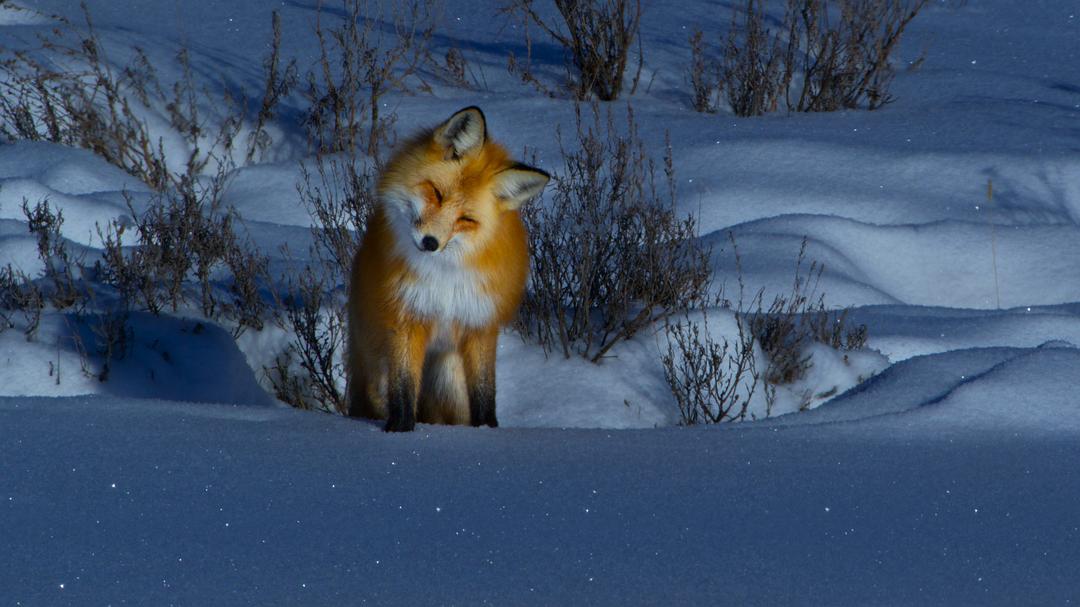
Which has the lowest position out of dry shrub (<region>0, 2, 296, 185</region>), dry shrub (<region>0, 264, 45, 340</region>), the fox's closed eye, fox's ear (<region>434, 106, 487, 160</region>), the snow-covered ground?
the snow-covered ground

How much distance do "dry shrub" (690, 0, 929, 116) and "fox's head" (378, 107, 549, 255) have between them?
18.4ft

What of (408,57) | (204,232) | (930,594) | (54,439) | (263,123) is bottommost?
(930,594)

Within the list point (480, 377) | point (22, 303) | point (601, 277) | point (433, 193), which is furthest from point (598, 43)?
point (433, 193)

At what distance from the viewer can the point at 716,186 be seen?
7.14 meters

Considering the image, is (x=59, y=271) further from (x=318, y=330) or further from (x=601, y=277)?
(x=601, y=277)

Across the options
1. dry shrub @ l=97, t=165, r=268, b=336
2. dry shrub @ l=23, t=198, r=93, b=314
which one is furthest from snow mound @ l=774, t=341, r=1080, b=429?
dry shrub @ l=23, t=198, r=93, b=314

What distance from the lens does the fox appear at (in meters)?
3.26

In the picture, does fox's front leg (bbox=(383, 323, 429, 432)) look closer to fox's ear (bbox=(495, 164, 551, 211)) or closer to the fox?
the fox

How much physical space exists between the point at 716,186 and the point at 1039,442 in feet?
13.4

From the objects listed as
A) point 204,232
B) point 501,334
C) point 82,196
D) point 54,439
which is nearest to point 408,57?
point 82,196

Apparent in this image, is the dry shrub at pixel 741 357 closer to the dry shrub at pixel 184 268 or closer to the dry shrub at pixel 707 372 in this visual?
the dry shrub at pixel 707 372

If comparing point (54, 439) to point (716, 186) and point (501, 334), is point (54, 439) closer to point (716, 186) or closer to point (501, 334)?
point (501, 334)

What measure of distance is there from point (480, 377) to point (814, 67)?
19.3 feet

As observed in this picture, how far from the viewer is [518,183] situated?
3305 millimetres
